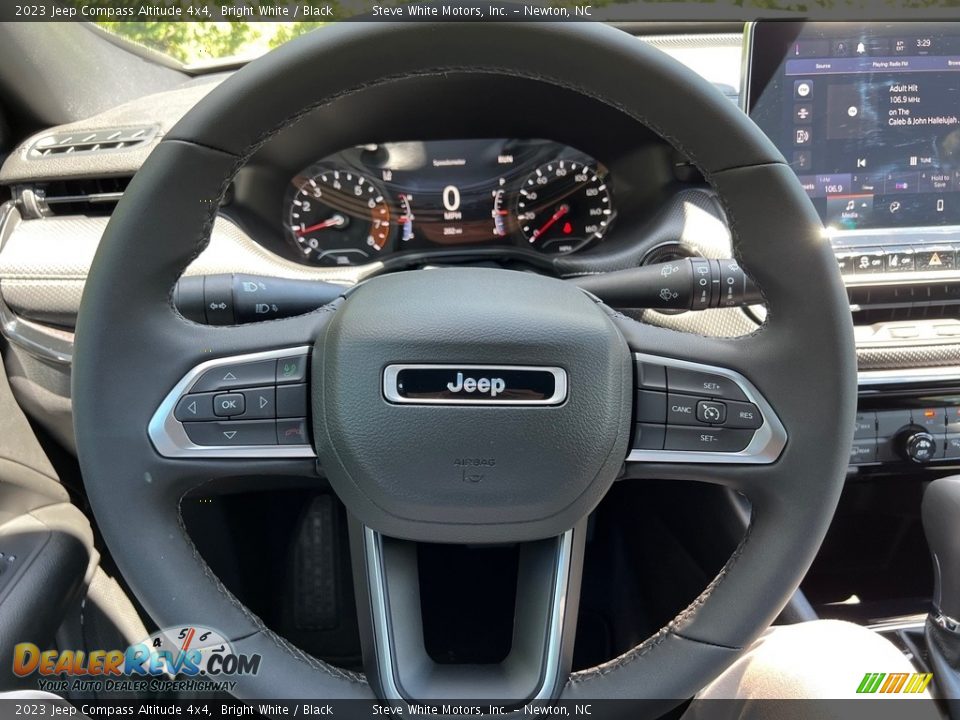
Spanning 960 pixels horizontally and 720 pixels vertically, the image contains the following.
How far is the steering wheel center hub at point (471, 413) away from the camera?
0.83 metres

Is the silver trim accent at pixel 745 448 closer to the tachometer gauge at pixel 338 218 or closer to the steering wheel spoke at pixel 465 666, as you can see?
the steering wheel spoke at pixel 465 666

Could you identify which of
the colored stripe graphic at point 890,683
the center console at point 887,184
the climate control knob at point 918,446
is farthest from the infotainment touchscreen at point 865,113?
the colored stripe graphic at point 890,683

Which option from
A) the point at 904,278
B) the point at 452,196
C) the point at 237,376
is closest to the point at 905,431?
the point at 904,278

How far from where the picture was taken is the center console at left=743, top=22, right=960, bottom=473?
1.44 metres

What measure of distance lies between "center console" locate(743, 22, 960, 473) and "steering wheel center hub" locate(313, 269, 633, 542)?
0.79 m

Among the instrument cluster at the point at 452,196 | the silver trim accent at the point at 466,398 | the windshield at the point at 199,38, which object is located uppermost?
the windshield at the point at 199,38

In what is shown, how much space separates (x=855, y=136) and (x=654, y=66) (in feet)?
2.83

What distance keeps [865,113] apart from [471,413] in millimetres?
1038

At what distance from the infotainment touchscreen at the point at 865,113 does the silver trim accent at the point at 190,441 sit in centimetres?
98

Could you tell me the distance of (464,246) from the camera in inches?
62.6

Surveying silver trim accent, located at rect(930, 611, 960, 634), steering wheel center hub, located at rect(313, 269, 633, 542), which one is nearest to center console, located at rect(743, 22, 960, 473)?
silver trim accent, located at rect(930, 611, 960, 634)

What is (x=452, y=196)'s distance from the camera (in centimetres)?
158

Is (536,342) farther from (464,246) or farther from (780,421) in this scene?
(464,246)

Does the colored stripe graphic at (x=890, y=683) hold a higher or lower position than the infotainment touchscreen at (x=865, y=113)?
lower
